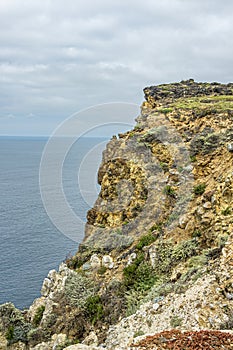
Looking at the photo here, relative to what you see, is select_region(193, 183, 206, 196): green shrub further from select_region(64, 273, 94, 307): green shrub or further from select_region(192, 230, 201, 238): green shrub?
select_region(64, 273, 94, 307): green shrub

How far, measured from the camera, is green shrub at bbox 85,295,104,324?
1556 cm

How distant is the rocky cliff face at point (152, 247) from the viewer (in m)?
12.6

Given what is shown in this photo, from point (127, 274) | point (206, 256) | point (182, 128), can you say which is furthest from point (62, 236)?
point (206, 256)

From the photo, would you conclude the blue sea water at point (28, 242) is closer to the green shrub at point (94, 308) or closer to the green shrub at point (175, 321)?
the green shrub at point (94, 308)

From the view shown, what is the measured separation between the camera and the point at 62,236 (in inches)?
2201

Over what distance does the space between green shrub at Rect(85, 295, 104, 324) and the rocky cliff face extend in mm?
47

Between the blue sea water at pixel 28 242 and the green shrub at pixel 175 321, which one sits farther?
the blue sea water at pixel 28 242

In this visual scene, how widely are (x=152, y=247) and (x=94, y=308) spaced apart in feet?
12.6

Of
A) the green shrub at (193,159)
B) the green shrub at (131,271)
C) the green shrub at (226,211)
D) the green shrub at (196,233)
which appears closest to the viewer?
the green shrub at (226,211)

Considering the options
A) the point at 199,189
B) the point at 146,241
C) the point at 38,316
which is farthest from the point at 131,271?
the point at 38,316

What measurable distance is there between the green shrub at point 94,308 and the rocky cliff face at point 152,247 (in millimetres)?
47

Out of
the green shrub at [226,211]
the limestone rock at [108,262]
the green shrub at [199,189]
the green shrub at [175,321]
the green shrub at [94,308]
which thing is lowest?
the green shrub at [94,308]

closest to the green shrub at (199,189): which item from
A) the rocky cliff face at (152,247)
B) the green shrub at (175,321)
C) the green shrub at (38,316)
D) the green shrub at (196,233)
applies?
the rocky cliff face at (152,247)

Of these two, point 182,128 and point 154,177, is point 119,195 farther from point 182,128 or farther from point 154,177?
point 182,128
